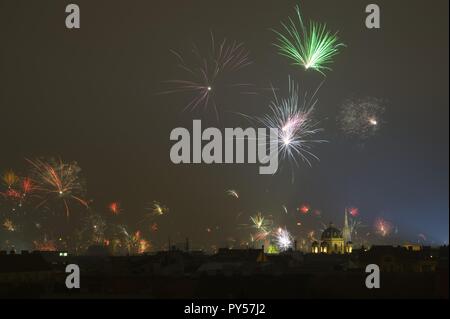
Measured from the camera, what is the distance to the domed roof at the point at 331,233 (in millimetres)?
183000

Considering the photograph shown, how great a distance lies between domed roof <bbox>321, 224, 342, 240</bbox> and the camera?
600ft

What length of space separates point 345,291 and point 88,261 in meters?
59.1

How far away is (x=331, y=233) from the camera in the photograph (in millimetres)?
183625

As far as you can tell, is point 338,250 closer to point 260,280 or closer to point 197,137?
point 260,280
